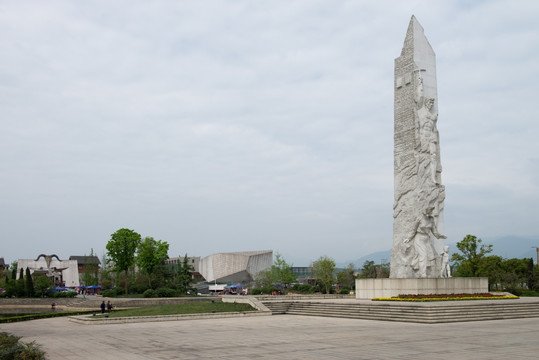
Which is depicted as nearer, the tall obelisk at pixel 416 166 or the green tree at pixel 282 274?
the tall obelisk at pixel 416 166

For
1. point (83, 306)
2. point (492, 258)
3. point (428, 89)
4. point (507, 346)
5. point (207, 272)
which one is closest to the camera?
point (507, 346)

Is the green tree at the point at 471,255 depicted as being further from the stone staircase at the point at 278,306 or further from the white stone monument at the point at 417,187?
the stone staircase at the point at 278,306

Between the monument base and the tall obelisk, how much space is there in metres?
1.07

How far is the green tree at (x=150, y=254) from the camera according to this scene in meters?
50.9

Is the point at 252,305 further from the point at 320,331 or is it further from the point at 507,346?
the point at 507,346

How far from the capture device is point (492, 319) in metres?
21.7

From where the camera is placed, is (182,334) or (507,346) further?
(182,334)

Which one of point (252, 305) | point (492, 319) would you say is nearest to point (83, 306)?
point (252, 305)

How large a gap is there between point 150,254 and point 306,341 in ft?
125

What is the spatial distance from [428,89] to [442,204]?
267 inches

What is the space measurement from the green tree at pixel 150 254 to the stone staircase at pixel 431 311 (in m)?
28.2

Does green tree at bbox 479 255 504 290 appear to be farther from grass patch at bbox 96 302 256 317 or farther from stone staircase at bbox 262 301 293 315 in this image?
grass patch at bbox 96 302 256 317

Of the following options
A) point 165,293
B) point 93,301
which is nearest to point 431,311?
point 165,293

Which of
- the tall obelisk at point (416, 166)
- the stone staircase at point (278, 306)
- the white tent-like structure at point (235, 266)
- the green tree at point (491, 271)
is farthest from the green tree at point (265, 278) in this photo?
the tall obelisk at point (416, 166)
